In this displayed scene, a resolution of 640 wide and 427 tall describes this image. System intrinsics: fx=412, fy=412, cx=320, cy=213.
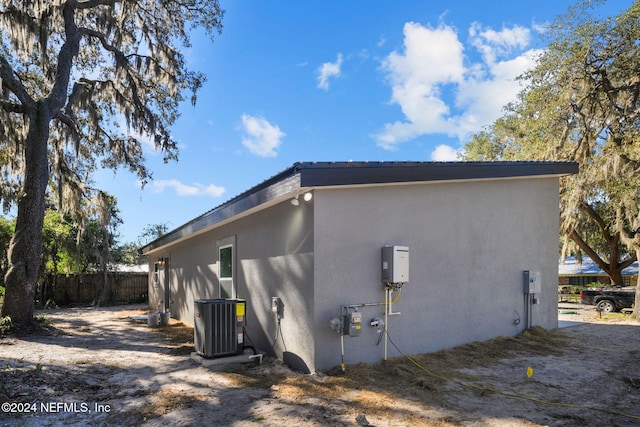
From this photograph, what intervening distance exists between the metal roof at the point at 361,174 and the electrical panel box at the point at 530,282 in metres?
1.94

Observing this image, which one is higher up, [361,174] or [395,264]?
[361,174]

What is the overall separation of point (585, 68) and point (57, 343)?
15.1 m

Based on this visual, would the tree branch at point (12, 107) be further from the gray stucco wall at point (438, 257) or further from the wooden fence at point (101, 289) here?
the wooden fence at point (101, 289)

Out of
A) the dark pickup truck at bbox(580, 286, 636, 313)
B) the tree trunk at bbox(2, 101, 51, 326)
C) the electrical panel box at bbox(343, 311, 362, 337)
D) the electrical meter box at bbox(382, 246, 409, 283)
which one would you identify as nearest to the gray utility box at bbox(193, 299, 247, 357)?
the electrical panel box at bbox(343, 311, 362, 337)

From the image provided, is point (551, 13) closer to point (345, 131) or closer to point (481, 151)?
point (345, 131)

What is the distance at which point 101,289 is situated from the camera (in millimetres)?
19250

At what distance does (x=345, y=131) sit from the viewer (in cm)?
1385

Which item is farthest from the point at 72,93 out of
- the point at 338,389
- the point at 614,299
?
the point at 614,299

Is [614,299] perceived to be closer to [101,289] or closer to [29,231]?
[29,231]

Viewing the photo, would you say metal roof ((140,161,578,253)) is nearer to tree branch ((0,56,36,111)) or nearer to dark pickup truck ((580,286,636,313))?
tree branch ((0,56,36,111))

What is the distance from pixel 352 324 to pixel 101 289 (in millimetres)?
17641

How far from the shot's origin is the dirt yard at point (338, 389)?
409cm

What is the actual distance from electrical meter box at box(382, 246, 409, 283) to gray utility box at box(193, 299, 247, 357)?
232cm

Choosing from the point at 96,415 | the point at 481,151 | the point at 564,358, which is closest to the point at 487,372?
the point at 564,358
